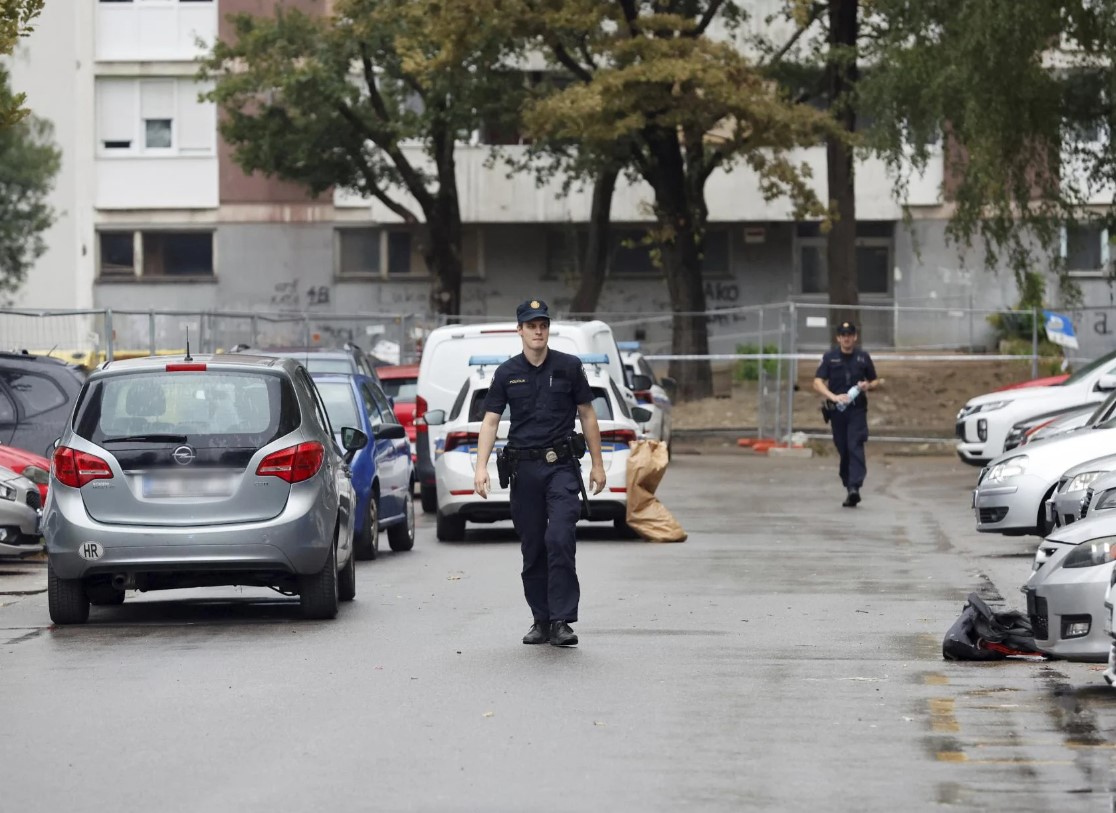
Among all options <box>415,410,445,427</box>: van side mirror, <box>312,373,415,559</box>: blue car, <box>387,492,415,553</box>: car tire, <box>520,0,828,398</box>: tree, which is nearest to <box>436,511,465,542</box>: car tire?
<box>312,373,415,559</box>: blue car

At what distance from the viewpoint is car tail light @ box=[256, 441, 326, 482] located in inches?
486

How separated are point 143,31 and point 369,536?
3584cm

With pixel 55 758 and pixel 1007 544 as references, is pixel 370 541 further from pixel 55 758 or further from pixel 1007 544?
pixel 55 758

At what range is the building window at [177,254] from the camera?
5147cm

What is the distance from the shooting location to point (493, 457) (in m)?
19.0

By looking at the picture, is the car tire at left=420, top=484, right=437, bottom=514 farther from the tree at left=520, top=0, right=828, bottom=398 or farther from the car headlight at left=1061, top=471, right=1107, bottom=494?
the tree at left=520, top=0, right=828, bottom=398

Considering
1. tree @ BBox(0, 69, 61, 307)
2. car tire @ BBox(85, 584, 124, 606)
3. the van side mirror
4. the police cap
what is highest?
tree @ BBox(0, 69, 61, 307)

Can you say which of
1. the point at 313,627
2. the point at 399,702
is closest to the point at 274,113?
the point at 313,627

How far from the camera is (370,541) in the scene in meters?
17.4

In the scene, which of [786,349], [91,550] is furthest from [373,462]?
[786,349]

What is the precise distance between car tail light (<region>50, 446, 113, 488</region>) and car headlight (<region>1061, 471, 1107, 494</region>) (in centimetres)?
655

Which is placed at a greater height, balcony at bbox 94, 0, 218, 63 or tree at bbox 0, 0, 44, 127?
balcony at bbox 94, 0, 218, 63

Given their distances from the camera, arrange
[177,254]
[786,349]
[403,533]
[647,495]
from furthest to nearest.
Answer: [177,254], [786,349], [647,495], [403,533]

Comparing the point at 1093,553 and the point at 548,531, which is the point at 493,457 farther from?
the point at 1093,553
